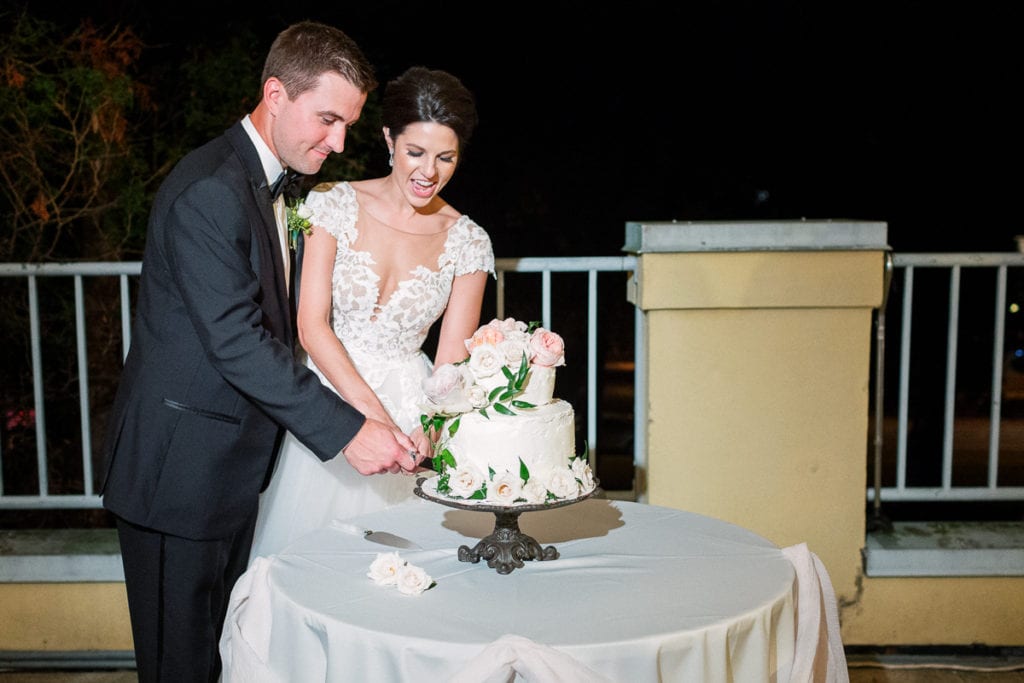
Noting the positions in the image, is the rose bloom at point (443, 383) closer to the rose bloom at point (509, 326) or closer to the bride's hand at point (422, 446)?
the rose bloom at point (509, 326)

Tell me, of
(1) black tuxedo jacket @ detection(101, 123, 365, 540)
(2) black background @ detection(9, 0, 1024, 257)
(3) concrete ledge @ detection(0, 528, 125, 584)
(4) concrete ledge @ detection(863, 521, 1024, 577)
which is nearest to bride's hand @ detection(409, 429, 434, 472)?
(1) black tuxedo jacket @ detection(101, 123, 365, 540)

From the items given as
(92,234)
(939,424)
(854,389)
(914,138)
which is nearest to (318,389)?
(854,389)

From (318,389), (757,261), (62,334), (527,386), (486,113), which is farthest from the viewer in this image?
(486,113)

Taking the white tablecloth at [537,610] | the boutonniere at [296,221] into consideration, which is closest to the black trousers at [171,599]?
the white tablecloth at [537,610]

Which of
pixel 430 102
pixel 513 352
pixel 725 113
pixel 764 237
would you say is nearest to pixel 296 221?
pixel 430 102

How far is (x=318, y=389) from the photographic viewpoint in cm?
230

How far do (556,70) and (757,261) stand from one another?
10.6 m

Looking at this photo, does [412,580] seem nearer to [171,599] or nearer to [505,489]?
[505,489]

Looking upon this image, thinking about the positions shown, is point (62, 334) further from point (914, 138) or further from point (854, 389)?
point (914, 138)

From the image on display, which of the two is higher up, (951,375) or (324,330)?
(324,330)

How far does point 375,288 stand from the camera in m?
2.96

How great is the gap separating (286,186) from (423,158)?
43cm

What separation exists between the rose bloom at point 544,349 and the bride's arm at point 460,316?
3.44 ft

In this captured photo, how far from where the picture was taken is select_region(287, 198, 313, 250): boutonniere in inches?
112
